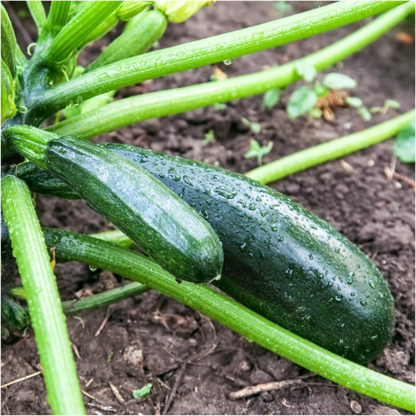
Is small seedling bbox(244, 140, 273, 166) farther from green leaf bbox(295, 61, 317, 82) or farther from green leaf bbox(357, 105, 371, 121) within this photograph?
green leaf bbox(357, 105, 371, 121)

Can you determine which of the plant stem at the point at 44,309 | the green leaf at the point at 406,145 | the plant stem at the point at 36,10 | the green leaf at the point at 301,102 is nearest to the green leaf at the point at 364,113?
the green leaf at the point at 406,145

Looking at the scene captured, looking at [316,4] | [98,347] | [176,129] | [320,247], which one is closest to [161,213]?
Answer: [320,247]

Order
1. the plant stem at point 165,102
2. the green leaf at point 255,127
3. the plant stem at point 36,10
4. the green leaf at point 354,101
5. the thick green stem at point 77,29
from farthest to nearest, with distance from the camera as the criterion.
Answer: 1. the green leaf at point 354,101
2. the green leaf at point 255,127
3. the plant stem at point 36,10
4. the plant stem at point 165,102
5. the thick green stem at point 77,29

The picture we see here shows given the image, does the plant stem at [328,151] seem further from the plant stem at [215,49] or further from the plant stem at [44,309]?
the plant stem at [44,309]

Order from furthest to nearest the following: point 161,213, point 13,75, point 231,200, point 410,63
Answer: point 410,63 < point 13,75 < point 231,200 < point 161,213

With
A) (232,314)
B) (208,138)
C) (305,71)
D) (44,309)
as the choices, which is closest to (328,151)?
(305,71)

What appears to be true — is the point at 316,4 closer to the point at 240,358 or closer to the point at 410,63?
the point at 410,63

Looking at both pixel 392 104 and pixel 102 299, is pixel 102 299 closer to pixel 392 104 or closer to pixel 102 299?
pixel 102 299
